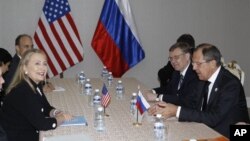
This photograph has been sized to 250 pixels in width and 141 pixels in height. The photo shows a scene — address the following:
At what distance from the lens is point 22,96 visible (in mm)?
2498

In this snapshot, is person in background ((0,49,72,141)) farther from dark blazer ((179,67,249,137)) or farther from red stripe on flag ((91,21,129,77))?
red stripe on flag ((91,21,129,77))

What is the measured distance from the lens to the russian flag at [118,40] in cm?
588

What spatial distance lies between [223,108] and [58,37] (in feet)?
12.2

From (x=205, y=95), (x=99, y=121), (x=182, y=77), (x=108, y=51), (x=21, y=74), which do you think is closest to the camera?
(x=99, y=121)

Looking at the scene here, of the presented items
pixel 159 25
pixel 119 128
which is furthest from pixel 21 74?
pixel 159 25

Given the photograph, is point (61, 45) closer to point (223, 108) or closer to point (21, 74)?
point (21, 74)

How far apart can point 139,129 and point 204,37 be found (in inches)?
169

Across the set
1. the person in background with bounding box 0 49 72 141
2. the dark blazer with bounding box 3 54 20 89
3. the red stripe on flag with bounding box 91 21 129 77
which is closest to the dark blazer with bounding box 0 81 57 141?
the person in background with bounding box 0 49 72 141

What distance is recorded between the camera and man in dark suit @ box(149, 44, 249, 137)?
8.56 ft

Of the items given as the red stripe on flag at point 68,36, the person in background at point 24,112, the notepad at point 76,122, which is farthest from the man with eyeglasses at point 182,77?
the red stripe on flag at point 68,36

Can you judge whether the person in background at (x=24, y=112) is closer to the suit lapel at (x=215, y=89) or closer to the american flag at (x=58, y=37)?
the suit lapel at (x=215, y=89)

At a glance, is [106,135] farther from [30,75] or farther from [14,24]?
[14,24]

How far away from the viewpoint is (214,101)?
8.92 ft

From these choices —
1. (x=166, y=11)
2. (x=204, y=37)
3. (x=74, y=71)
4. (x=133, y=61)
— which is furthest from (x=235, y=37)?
(x=74, y=71)
